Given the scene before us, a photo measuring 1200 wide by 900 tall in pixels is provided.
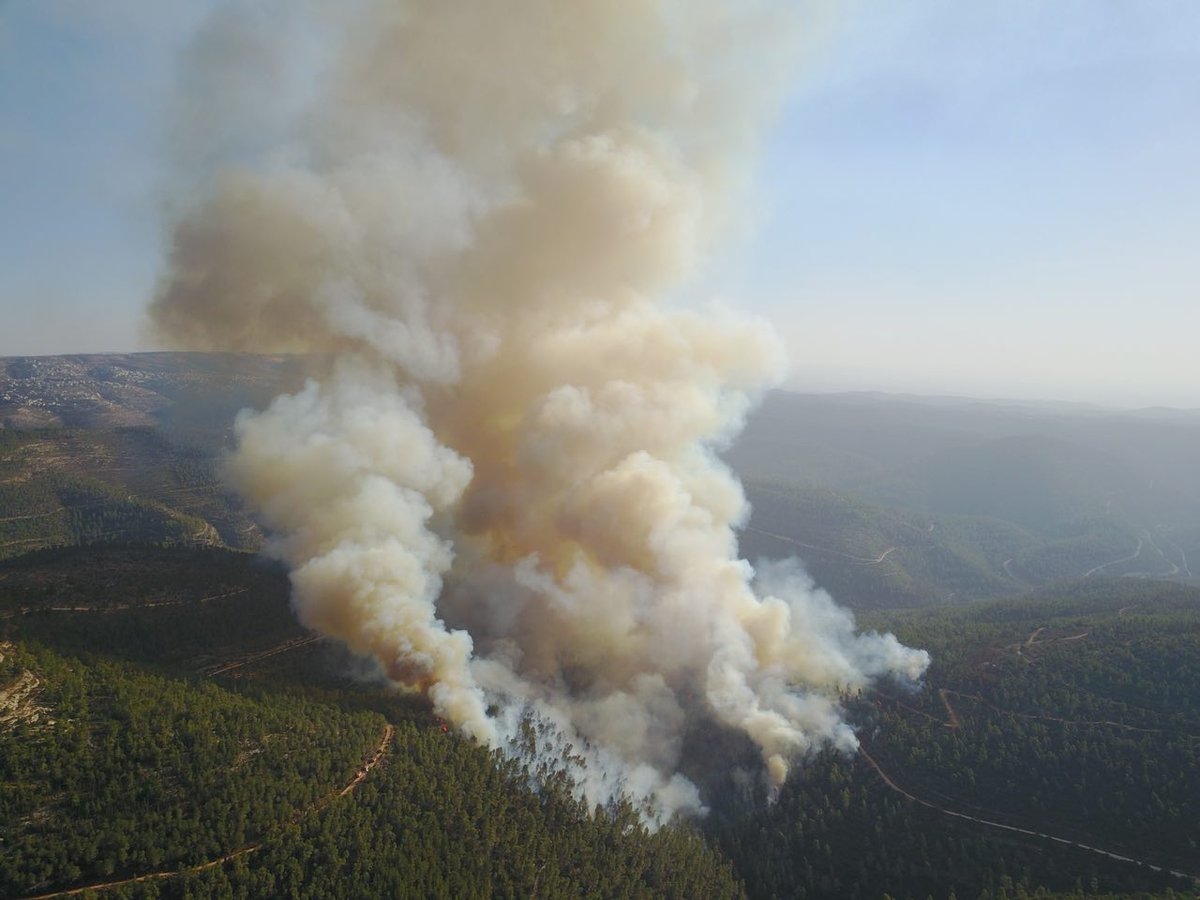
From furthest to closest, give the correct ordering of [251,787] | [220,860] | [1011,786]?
[1011,786], [251,787], [220,860]

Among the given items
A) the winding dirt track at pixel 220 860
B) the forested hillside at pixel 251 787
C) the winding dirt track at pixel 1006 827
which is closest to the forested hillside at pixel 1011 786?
the winding dirt track at pixel 1006 827

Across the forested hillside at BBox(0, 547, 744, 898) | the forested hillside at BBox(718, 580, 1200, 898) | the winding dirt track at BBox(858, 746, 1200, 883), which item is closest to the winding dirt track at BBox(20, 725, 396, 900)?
the forested hillside at BBox(0, 547, 744, 898)

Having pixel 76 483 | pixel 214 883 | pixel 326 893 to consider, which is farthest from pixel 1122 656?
pixel 76 483

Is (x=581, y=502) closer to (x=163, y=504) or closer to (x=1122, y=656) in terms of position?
(x=1122, y=656)

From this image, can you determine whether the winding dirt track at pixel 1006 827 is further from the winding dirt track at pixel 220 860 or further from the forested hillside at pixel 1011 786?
the winding dirt track at pixel 220 860

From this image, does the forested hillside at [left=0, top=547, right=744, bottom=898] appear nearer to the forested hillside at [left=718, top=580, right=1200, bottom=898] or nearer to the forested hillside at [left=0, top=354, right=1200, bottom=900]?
the forested hillside at [left=0, top=354, right=1200, bottom=900]

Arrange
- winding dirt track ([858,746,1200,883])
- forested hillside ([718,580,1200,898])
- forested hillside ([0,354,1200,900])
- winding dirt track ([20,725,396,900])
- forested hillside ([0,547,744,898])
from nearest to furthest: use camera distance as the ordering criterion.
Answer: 1. winding dirt track ([20,725,396,900])
2. forested hillside ([0,547,744,898])
3. forested hillside ([0,354,1200,900])
4. winding dirt track ([858,746,1200,883])
5. forested hillside ([718,580,1200,898])

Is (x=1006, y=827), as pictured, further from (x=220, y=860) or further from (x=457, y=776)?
(x=220, y=860)

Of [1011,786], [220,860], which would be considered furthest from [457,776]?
[1011,786]
